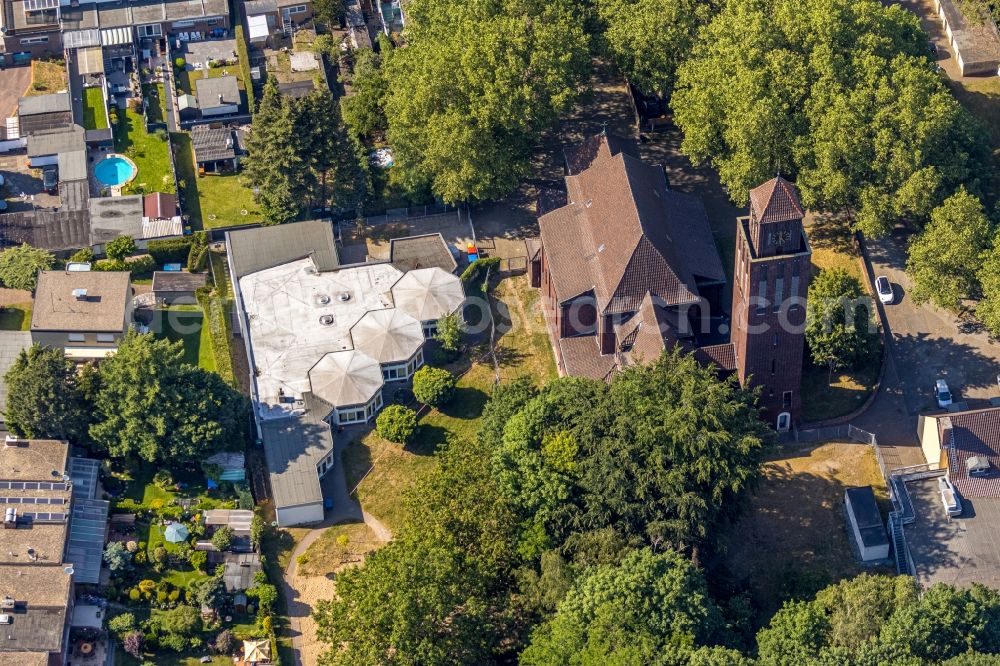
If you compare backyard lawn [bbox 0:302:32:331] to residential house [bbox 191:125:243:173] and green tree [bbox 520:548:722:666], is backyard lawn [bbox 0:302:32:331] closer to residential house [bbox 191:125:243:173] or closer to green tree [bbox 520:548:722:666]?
residential house [bbox 191:125:243:173]

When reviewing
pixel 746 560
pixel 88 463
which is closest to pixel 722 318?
pixel 746 560

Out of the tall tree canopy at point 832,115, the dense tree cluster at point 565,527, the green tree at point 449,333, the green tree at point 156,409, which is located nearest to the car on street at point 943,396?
the tall tree canopy at point 832,115

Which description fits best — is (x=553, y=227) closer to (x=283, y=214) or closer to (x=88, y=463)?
(x=283, y=214)

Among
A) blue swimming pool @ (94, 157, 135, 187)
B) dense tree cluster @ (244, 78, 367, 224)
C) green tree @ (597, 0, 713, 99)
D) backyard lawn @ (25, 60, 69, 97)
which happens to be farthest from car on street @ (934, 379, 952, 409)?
backyard lawn @ (25, 60, 69, 97)

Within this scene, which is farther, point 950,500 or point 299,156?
point 299,156

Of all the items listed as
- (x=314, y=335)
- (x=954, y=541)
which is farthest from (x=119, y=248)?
(x=954, y=541)

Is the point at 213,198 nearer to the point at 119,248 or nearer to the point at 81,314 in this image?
the point at 119,248
